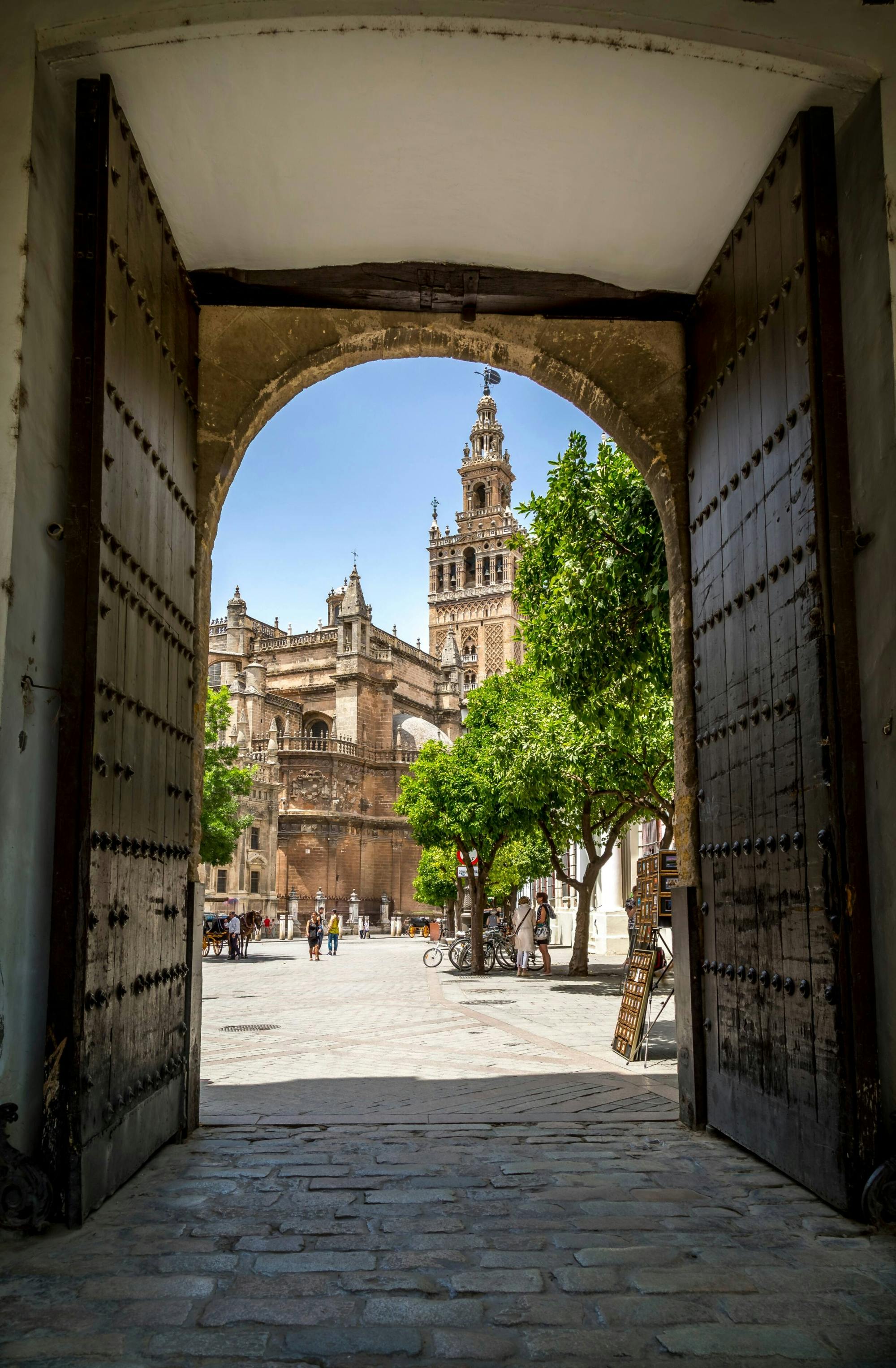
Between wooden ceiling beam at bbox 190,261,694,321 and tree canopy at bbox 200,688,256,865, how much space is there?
898 inches

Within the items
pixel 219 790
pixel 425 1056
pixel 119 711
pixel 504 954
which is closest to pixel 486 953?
pixel 504 954

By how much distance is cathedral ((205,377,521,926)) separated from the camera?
158ft

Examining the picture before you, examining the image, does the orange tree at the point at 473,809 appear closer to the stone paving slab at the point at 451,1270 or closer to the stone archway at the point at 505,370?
the stone archway at the point at 505,370

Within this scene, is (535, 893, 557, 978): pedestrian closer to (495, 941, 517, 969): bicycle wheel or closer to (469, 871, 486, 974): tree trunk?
(469, 871, 486, 974): tree trunk

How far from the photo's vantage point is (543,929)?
21.5m

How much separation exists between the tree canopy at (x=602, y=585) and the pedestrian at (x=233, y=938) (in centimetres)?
2103

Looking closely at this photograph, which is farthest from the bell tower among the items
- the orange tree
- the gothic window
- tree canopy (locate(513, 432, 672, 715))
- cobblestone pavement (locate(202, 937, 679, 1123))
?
tree canopy (locate(513, 432, 672, 715))

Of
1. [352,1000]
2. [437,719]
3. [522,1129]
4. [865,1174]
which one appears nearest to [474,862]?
[352,1000]

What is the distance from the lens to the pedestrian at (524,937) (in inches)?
805

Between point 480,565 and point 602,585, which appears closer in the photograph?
point 602,585

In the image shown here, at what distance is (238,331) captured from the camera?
598cm

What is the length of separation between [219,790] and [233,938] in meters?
4.12

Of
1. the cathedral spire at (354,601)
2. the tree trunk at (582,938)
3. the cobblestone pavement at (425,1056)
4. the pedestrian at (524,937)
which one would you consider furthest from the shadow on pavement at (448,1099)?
the cathedral spire at (354,601)

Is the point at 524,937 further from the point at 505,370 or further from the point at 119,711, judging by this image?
the point at 119,711
